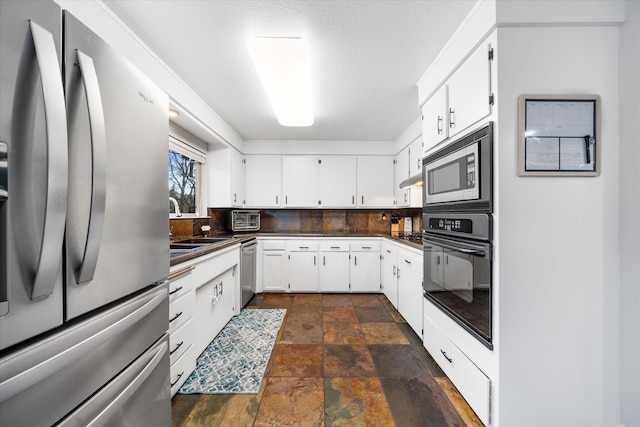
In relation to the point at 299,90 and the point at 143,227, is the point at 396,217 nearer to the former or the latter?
the point at 299,90

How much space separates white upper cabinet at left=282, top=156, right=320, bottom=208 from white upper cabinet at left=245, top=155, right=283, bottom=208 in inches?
4.2

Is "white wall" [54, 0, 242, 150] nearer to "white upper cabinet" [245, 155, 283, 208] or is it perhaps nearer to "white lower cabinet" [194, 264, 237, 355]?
"white upper cabinet" [245, 155, 283, 208]

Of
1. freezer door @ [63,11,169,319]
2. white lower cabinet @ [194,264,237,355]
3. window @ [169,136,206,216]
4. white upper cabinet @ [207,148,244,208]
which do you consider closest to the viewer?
freezer door @ [63,11,169,319]

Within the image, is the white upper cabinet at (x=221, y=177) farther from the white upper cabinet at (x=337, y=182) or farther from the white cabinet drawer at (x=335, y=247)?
the white cabinet drawer at (x=335, y=247)

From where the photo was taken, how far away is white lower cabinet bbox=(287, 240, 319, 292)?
11.8 feet

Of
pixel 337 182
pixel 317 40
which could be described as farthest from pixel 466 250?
pixel 337 182

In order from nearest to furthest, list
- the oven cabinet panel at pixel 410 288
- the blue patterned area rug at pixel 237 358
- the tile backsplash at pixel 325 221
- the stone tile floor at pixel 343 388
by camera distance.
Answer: the stone tile floor at pixel 343 388 → the blue patterned area rug at pixel 237 358 → the oven cabinet panel at pixel 410 288 → the tile backsplash at pixel 325 221

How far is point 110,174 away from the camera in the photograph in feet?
2.44

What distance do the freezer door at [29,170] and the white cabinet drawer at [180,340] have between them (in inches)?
44.4

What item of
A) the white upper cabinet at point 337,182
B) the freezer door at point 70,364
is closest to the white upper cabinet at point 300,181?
the white upper cabinet at point 337,182

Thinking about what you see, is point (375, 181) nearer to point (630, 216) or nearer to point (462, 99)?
point (462, 99)

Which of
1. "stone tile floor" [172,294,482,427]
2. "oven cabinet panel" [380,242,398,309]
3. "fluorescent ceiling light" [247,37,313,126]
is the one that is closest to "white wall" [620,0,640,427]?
"stone tile floor" [172,294,482,427]

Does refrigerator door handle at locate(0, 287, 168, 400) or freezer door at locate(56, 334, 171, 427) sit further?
freezer door at locate(56, 334, 171, 427)

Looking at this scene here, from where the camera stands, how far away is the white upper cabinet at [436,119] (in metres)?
1.73
